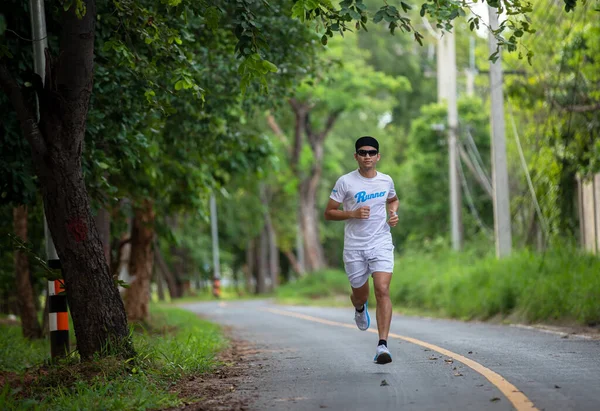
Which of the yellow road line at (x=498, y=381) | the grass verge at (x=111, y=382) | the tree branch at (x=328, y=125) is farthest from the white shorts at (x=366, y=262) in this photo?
the tree branch at (x=328, y=125)

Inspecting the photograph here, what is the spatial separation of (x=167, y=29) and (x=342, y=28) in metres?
2.09

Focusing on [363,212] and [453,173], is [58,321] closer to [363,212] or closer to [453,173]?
[363,212]

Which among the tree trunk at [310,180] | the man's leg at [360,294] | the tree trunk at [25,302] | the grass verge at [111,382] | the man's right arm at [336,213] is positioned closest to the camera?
the grass verge at [111,382]

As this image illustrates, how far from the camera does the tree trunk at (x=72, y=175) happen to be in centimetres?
910

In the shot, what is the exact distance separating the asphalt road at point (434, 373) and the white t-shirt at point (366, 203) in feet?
4.13

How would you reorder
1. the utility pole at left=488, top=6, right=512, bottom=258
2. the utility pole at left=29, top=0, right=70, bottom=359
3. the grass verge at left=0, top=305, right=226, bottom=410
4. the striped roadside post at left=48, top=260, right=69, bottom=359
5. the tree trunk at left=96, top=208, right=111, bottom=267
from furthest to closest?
→ the utility pole at left=488, top=6, right=512, bottom=258
the tree trunk at left=96, top=208, right=111, bottom=267
the striped roadside post at left=48, top=260, right=69, bottom=359
the utility pole at left=29, top=0, right=70, bottom=359
the grass verge at left=0, top=305, right=226, bottom=410

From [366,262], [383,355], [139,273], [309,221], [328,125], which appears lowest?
[383,355]

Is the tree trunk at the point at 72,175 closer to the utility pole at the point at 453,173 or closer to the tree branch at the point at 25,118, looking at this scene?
the tree branch at the point at 25,118

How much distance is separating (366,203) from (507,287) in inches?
366

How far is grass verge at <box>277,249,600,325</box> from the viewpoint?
14961 millimetres

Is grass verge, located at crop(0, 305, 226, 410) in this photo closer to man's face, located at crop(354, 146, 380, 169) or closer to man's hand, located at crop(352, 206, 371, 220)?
man's hand, located at crop(352, 206, 371, 220)

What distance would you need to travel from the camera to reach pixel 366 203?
938 cm

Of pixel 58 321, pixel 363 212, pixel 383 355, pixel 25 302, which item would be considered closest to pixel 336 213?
pixel 363 212

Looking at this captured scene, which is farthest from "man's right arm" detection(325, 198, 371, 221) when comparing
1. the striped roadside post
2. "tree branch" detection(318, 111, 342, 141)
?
"tree branch" detection(318, 111, 342, 141)
